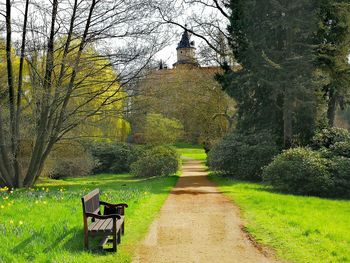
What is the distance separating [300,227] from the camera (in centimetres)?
888

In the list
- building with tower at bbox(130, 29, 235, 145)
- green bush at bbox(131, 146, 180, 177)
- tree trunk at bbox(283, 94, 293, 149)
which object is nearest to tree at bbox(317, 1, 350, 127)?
tree trunk at bbox(283, 94, 293, 149)

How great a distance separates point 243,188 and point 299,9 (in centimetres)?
966

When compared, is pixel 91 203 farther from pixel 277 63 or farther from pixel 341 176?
pixel 277 63

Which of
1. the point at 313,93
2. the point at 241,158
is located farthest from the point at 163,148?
the point at 313,93

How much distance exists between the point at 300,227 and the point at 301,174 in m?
8.69

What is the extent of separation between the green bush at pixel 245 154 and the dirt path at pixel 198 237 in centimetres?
919

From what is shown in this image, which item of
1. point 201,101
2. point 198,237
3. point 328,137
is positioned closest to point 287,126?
point 328,137

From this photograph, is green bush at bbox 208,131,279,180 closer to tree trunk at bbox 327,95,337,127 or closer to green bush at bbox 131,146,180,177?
green bush at bbox 131,146,180,177

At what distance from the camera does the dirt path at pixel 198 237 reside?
6738 mm

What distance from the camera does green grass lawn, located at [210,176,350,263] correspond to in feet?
22.8

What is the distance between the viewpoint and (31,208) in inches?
390

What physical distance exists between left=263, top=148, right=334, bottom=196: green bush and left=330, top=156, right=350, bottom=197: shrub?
250mm

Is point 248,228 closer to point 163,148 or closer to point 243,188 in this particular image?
point 243,188

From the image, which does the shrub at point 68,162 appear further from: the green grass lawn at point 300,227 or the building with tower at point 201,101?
the green grass lawn at point 300,227
